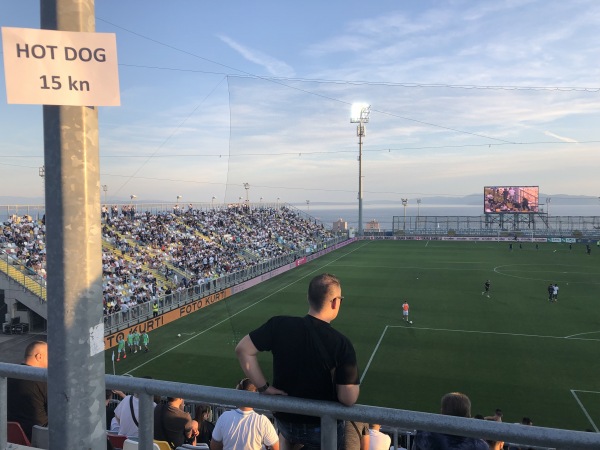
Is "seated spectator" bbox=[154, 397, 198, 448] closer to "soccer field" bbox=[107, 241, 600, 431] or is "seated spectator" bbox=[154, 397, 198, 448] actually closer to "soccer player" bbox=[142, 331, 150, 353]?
"soccer field" bbox=[107, 241, 600, 431]

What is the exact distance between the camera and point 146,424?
3096mm

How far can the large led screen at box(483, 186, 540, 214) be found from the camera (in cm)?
7969

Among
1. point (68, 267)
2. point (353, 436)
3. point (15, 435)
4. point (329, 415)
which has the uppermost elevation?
point (68, 267)

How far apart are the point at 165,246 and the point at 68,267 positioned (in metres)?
37.2

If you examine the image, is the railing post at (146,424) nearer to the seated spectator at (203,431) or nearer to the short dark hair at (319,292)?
the short dark hair at (319,292)

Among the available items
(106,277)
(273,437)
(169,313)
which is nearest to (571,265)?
(169,313)

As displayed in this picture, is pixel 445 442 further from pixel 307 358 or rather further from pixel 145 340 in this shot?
pixel 145 340

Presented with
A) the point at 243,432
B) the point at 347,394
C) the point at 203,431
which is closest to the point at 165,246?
the point at 203,431

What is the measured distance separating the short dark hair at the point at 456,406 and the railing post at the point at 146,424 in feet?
7.36

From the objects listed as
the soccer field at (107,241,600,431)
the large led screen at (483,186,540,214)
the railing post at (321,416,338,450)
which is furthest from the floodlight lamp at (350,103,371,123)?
the large led screen at (483,186,540,214)

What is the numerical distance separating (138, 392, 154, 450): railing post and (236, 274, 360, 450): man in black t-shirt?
2.20 ft

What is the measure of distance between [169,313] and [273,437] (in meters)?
24.7

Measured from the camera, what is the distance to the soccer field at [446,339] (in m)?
17.0

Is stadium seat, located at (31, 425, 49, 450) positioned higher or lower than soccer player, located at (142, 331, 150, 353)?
higher
